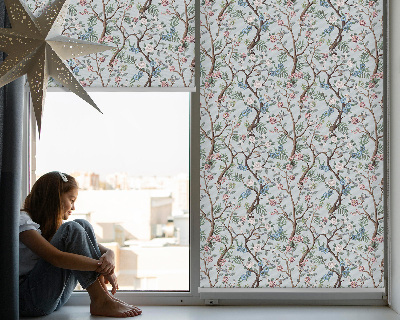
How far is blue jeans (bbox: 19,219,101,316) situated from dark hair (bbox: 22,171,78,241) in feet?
0.38

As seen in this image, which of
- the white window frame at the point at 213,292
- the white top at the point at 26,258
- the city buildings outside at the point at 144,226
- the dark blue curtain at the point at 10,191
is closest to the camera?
the dark blue curtain at the point at 10,191

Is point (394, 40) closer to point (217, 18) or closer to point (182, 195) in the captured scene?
point (217, 18)

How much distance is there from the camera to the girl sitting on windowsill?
250 cm

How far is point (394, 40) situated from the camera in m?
2.78

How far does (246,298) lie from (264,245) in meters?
0.30

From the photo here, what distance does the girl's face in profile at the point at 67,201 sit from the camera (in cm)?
268

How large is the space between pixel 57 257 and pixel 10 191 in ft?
1.23

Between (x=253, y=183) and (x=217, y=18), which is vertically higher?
(x=217, y=18)

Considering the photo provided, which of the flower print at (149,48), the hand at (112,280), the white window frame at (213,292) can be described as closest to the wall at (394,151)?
the white window frame at (213,292)

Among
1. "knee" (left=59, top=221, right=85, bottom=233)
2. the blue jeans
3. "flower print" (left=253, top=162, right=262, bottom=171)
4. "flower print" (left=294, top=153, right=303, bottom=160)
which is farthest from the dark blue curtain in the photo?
"flower print" (left=294, top=153, right=303, bottom=160)

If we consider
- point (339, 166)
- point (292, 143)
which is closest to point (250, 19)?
point (292, 143)

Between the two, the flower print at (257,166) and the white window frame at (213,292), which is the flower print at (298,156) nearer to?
the flower print at (257,166)

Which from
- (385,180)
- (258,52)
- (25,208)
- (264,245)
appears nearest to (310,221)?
(264,245)

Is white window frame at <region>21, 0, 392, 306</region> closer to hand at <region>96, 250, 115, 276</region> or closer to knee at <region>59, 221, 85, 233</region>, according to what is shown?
hand at <region>96, 250, 115, 276</region>
